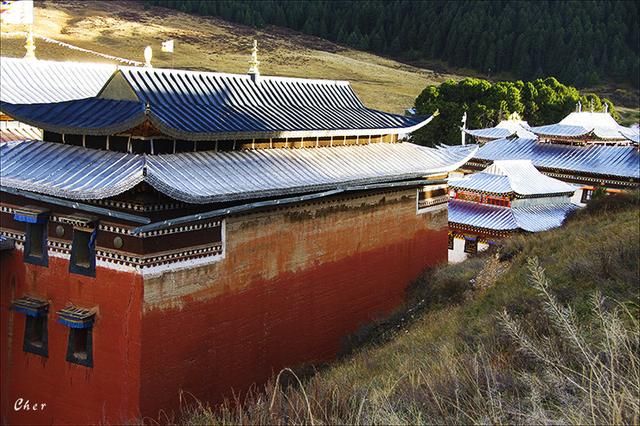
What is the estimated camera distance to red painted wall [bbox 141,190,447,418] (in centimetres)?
1359

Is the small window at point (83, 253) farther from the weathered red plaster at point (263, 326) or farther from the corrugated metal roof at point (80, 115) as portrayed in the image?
the corrugated metal roof at point (80, 115)

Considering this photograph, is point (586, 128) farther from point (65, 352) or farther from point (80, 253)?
point (65, 352)

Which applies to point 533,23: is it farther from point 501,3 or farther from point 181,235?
point 181,235

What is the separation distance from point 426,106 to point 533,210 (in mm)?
29560

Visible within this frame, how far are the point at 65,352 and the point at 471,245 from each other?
20.5 meters

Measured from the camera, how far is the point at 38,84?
20375 millimetres

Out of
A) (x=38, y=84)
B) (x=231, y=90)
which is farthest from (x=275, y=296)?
(x=38, y=84)

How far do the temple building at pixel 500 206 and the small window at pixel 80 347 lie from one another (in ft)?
62.7

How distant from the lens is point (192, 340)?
14.0 m

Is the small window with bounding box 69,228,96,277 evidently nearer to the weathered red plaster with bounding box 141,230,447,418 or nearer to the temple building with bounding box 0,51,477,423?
the temple building with bounding box 0,51,477,423

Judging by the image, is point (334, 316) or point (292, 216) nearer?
point (292, 216)

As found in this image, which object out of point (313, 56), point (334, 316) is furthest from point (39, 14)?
point (334, 316)

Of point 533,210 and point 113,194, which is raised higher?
point 113,194

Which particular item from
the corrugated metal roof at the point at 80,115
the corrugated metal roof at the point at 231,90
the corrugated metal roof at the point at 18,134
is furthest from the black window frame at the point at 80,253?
the corrugated metal roof at the point at 18,134
